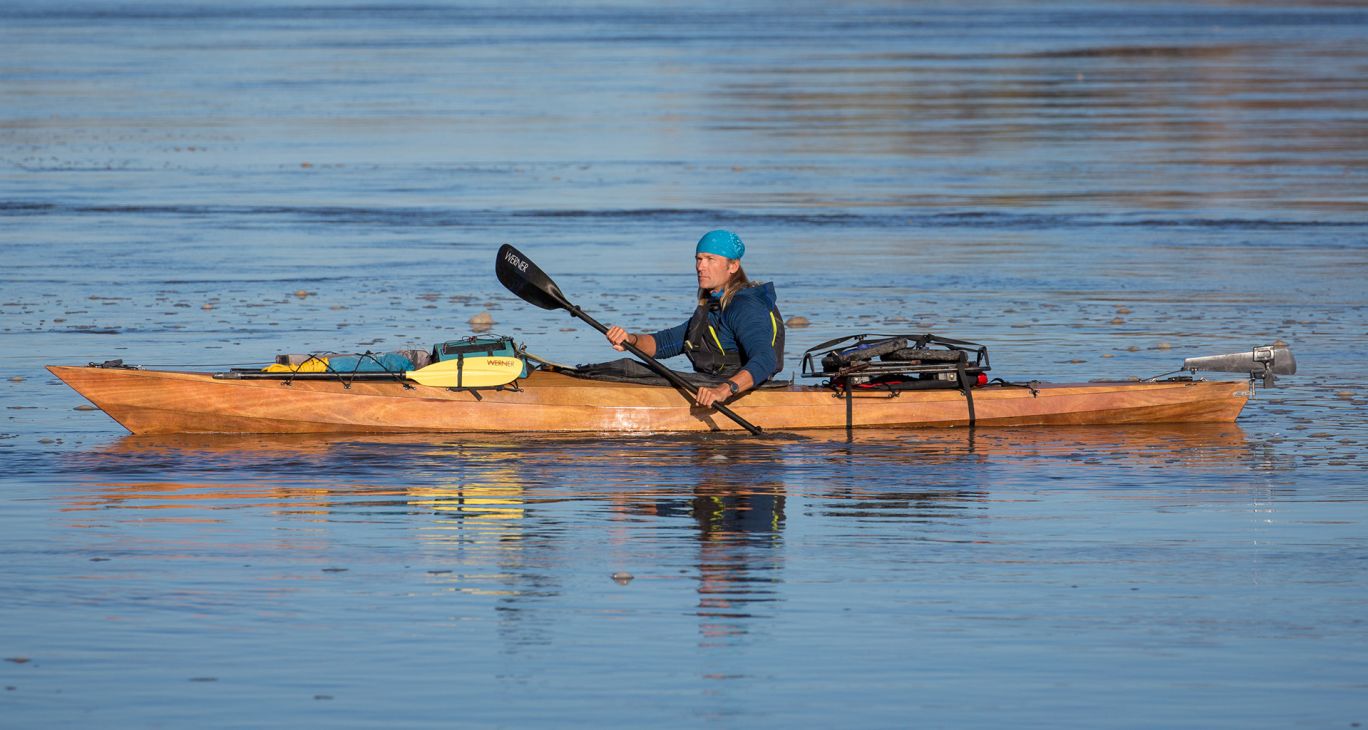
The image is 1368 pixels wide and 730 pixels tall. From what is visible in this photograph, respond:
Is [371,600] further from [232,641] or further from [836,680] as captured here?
[836,680]

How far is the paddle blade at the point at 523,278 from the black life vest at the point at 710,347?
838 mm

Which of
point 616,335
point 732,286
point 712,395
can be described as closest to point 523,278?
point 616,335

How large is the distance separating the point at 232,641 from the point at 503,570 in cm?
150

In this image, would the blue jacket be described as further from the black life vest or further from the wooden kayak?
the wooden kayak

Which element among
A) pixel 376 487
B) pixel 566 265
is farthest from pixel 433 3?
pixel 376 487

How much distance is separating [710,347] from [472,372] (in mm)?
1310

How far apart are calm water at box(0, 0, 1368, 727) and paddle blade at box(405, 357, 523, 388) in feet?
1.17

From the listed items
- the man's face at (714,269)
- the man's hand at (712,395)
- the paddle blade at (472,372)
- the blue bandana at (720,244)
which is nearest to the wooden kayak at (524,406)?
the paddle blade at (472,372)

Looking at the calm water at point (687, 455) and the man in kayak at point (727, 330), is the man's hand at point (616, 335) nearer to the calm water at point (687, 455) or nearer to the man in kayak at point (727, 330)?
the man in kayak at point (727, 330)

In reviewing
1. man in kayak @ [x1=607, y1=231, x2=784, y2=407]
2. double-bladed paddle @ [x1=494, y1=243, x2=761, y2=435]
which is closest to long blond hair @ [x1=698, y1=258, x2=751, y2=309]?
man in kayak @ [x1=607, y1=231, x2=784, y2=407]

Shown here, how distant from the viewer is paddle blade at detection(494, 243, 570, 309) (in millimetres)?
13234

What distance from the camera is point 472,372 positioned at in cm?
1271

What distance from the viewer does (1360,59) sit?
52969 mm

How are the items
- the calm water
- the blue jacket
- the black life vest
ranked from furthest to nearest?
1. the black life vest
2. the blue jacket
3. the calm water
